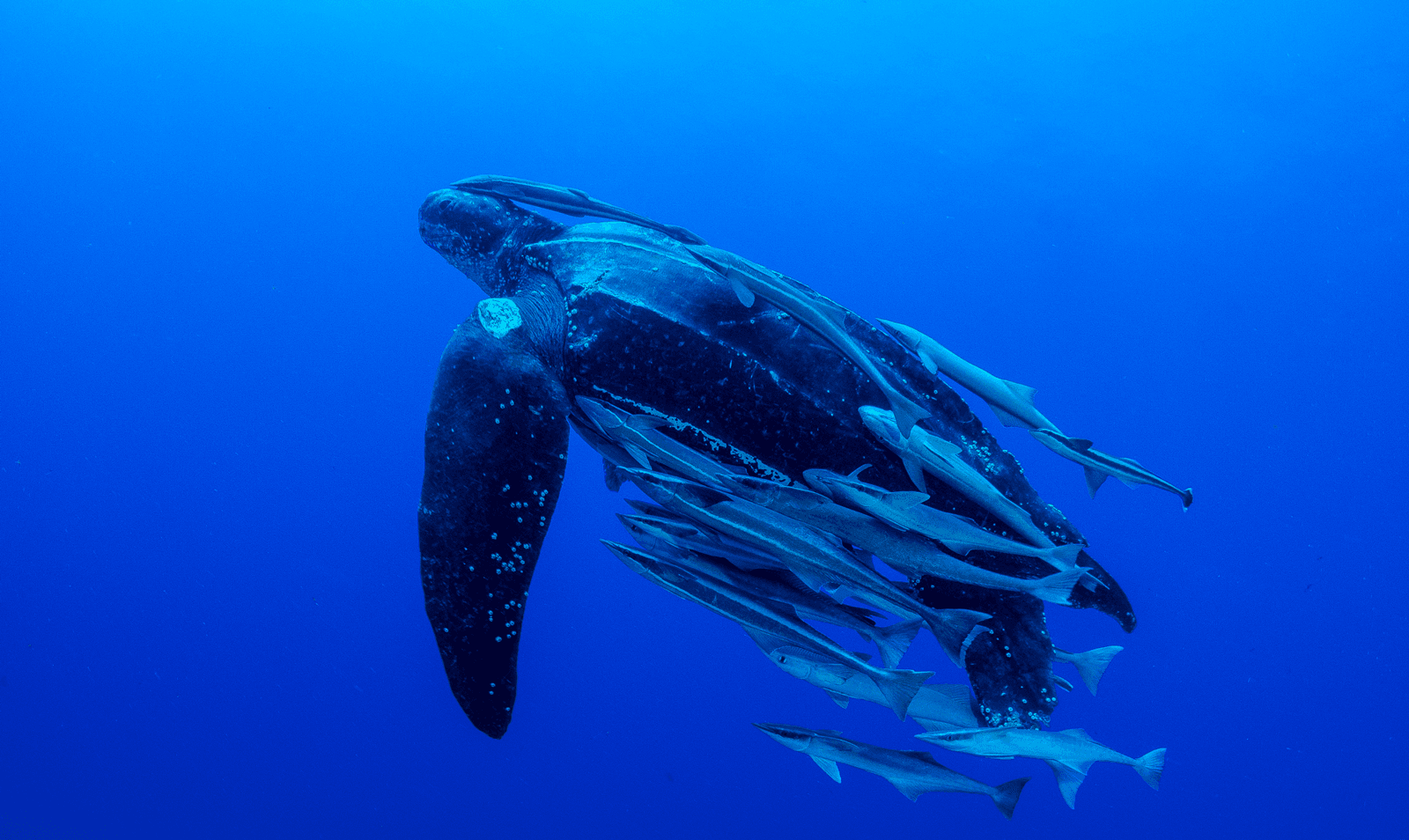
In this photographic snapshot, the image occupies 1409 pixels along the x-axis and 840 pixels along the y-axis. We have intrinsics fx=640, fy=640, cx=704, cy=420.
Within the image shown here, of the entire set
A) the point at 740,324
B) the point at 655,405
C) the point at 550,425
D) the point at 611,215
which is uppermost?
the point at 611,215

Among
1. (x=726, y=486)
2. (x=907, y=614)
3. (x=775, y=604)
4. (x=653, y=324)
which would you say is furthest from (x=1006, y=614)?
(x=653, y=324)

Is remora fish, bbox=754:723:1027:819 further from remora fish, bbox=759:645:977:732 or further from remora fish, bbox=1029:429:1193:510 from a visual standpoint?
remora fish, bbox=1029:429:1193:510

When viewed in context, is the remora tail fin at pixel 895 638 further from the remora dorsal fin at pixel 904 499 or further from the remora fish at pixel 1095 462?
the remora fish at pixel 1095 462

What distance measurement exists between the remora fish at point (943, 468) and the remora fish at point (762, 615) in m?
0.27

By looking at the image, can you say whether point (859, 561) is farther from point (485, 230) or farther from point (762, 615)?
point (485, 230)

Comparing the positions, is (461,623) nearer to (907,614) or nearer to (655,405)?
(655,405)

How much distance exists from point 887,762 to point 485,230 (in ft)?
3.97

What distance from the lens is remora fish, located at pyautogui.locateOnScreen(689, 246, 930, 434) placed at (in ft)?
2.91

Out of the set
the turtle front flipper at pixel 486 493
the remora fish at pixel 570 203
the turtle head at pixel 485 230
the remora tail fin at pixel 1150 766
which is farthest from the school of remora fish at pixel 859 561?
the turtle head at pixel 485 230

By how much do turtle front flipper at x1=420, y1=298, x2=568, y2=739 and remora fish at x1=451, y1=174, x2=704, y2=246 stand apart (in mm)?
304

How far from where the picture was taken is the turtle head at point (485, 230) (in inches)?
48.6

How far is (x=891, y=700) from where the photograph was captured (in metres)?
0.96

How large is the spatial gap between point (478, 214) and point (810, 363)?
732mm

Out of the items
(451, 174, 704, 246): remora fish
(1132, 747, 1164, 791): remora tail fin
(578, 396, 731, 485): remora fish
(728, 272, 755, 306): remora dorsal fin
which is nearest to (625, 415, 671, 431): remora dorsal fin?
(578, 396, 731, 485): remora fish
